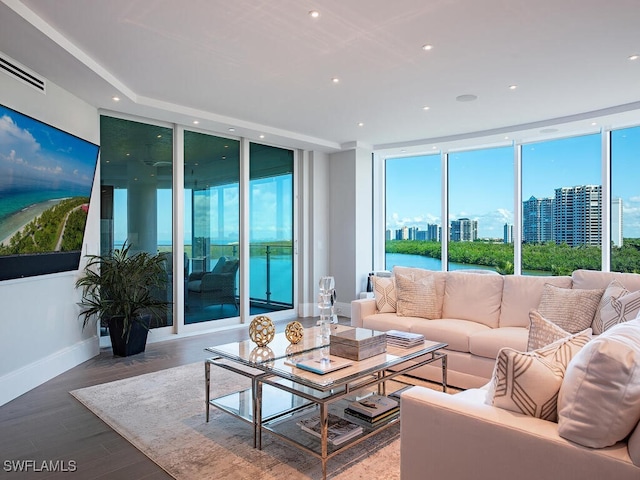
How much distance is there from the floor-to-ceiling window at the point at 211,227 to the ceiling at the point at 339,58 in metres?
0.54

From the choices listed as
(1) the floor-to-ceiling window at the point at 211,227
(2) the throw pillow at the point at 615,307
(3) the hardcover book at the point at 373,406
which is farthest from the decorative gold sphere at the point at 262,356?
(1) the floor-to-ceiling window at the point at 211,227

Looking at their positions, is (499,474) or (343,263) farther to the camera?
(343,263)

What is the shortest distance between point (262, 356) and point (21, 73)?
299cm

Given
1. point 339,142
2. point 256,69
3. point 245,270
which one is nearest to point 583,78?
point 256,69

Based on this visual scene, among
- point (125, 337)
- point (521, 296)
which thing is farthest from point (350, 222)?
point (125, 337)

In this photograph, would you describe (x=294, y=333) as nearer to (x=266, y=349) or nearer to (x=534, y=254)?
(x=266, y=349)

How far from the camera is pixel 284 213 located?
694 cm

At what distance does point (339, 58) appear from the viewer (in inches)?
141

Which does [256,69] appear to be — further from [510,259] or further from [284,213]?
[510,259]

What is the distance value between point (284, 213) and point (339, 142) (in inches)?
57.1

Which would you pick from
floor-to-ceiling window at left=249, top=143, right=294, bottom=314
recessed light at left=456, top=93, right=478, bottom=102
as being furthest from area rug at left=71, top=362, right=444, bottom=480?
recessed light at left=456, top=93, right=478, bottom=102

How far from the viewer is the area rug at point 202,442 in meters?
2.34

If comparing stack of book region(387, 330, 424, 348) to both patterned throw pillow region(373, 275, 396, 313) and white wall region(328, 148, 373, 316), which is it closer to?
patterned throw pillow region(373, 275, 396, 313)

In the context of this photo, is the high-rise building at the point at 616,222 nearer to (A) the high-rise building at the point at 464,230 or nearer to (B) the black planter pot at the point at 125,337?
(A) the high-rise building at the point at 464,230
